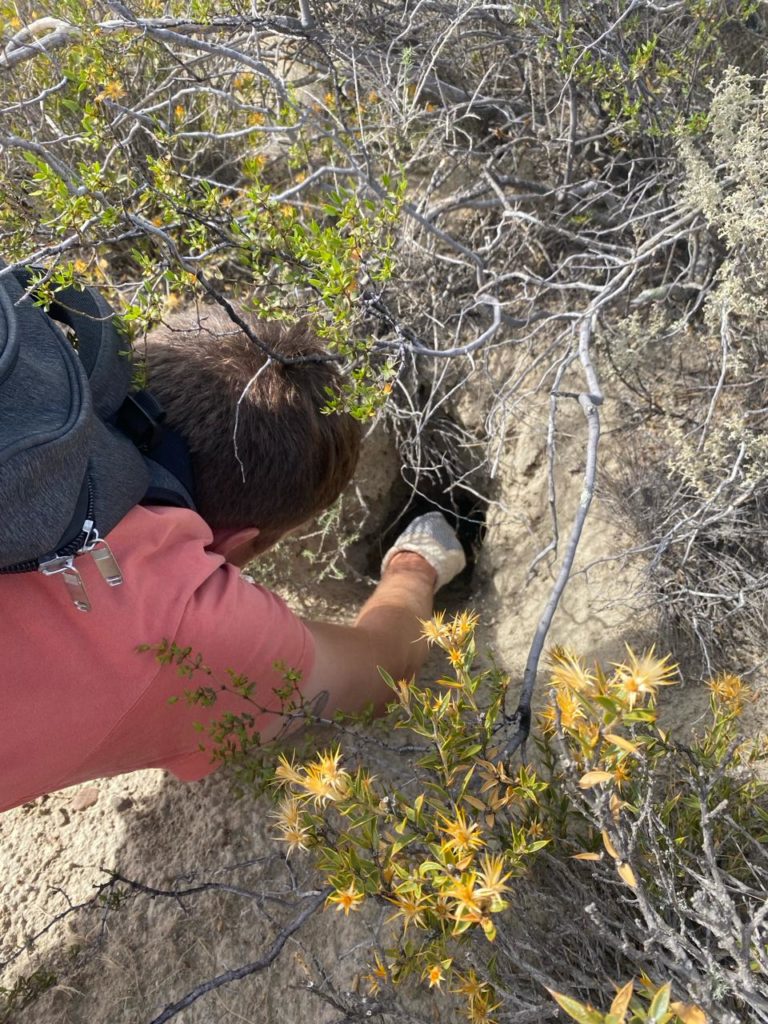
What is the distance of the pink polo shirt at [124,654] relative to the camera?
47.4 inches

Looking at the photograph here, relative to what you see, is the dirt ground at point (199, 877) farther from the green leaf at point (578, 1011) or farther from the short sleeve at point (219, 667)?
the green leaf at point (578, 1011)

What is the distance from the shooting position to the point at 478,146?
A: 2.27 m

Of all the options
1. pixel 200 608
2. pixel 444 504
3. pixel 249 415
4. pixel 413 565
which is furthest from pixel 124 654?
pixel 444 504

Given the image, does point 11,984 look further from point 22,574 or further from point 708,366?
point 708,366

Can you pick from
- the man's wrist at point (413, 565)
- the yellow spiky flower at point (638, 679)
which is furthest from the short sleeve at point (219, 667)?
the man's wrist at point (413, 565)

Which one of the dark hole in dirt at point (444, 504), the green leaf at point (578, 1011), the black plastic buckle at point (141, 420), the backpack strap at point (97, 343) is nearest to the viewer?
the green leaf at point (578, 1011)

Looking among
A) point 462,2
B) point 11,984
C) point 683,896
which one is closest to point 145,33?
point 462,2

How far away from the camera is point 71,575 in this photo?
1.19 meters

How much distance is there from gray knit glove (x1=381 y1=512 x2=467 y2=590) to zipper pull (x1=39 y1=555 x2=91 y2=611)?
140 centimetres

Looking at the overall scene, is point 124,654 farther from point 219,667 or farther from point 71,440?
point 71,440

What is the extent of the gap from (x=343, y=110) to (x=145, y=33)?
0.66 metres

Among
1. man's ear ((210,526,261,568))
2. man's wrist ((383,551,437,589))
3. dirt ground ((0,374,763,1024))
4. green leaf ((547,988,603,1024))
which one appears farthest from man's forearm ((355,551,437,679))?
green leaf ((547,988,603,1024))

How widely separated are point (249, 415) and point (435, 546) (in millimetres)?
1150

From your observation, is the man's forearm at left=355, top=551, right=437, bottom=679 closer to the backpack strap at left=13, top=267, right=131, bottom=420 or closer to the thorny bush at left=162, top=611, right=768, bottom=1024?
the thorny bush at left=162, top=611, right=768, bottom=1024
